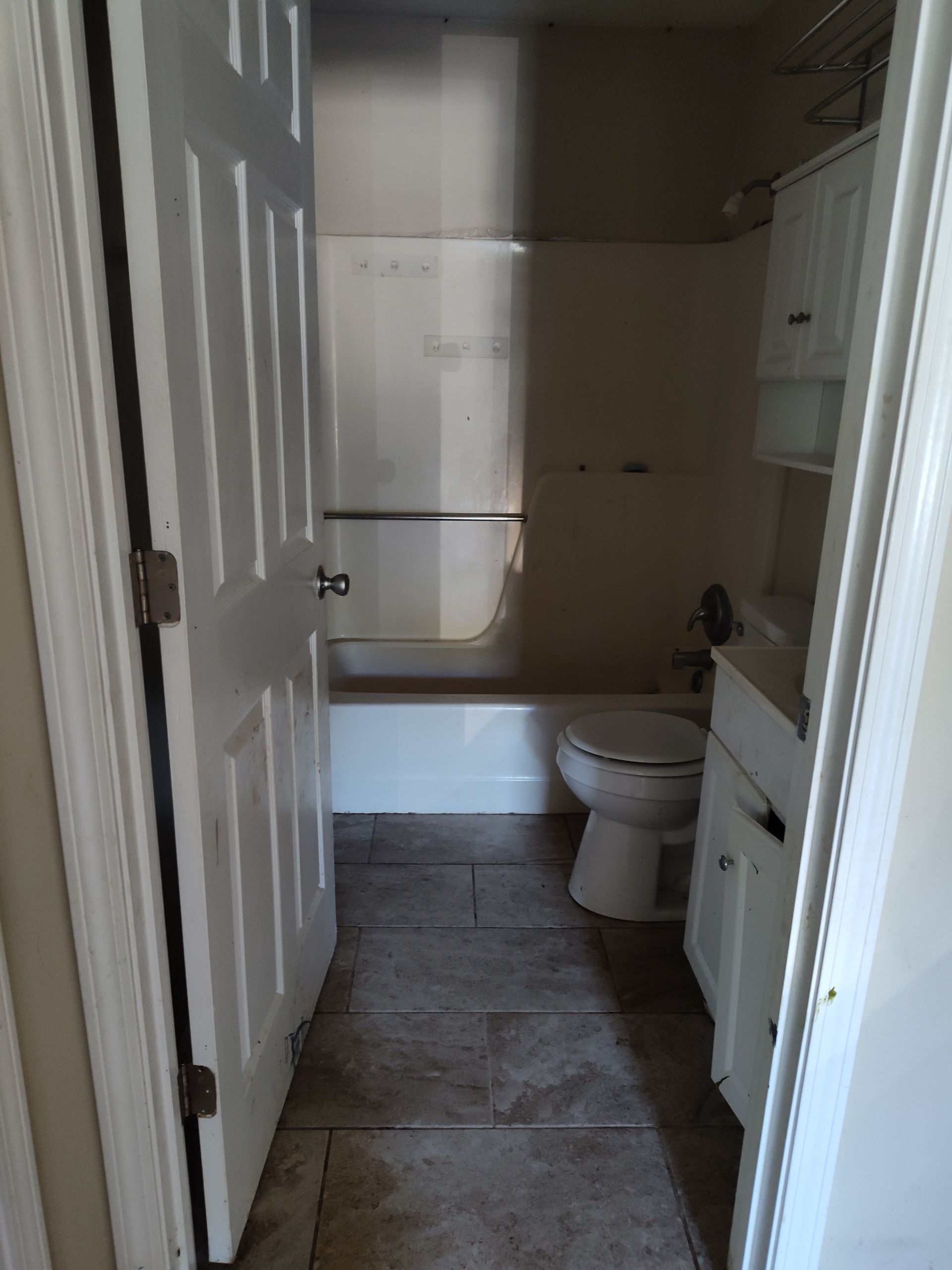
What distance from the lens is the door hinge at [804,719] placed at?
3.25 feet

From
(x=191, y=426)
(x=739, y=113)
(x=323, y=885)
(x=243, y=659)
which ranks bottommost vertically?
(x=323, y=885)

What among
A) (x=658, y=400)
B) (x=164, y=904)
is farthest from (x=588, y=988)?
(x=658, y=400)

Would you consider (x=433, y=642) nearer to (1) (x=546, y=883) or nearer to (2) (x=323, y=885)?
(1) (x=546, y=883)

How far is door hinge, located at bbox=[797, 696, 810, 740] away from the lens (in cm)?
99

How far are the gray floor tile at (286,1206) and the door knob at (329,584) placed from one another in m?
1.02

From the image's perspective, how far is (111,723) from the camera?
3.08 feet

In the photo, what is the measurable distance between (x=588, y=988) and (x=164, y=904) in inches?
43.5

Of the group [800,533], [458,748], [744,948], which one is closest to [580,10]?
[800,533]

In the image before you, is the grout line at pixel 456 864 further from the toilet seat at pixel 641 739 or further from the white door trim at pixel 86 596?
the white door trim at pixel 86 596

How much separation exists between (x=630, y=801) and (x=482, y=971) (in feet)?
1.76

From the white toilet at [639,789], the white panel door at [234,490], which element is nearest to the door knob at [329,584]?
the white panel door at [234,490]

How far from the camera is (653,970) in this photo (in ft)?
6.49

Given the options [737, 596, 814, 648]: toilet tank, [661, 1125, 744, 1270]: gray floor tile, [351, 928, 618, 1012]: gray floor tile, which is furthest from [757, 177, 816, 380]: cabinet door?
[661, 1125, 744, 1270]: gray floor tile

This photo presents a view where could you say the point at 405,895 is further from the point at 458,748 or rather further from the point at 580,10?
the point at 580,10
